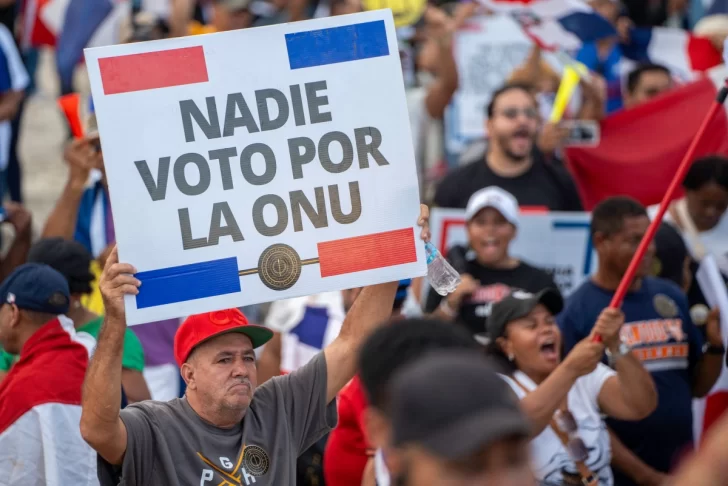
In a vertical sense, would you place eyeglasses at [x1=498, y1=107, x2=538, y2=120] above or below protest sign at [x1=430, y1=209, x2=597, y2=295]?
above

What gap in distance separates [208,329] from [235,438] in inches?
15.1

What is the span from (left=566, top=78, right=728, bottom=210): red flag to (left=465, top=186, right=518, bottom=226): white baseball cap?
123 cm

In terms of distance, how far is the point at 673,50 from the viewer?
10984mm

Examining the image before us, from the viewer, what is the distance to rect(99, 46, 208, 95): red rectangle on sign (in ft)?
13.4

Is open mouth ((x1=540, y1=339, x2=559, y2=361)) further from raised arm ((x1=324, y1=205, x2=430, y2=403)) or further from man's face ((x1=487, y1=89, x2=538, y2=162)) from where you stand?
man's face ((x1=487, y1=89, x2=538, y2=162))

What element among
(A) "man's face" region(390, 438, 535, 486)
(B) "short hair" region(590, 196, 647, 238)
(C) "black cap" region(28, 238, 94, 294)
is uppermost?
(A) "man's face" region(390, 438, 535, 486)

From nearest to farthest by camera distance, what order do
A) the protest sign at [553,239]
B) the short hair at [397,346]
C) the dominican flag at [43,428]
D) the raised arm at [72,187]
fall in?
the short hair at [397,346], the dominican flag at [43,428], the raised arm at [72,187], the protest sign at [553,239]

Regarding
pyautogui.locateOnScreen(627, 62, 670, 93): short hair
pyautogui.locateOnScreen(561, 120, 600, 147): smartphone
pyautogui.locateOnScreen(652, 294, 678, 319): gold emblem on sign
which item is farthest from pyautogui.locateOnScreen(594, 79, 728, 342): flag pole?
pyautogui.locateOnScreen(627, 62, 670, 93): short hair

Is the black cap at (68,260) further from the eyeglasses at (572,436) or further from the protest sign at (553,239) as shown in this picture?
the protest sign at (553,239)

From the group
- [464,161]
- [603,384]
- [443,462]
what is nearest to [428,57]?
[464,161]

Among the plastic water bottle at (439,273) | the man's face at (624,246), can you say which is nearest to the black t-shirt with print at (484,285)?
the man's face at (624,246)

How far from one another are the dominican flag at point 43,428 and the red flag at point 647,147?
4.53 meters

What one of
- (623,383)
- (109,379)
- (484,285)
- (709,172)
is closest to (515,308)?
(623,383)

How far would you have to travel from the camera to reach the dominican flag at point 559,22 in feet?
28.0
